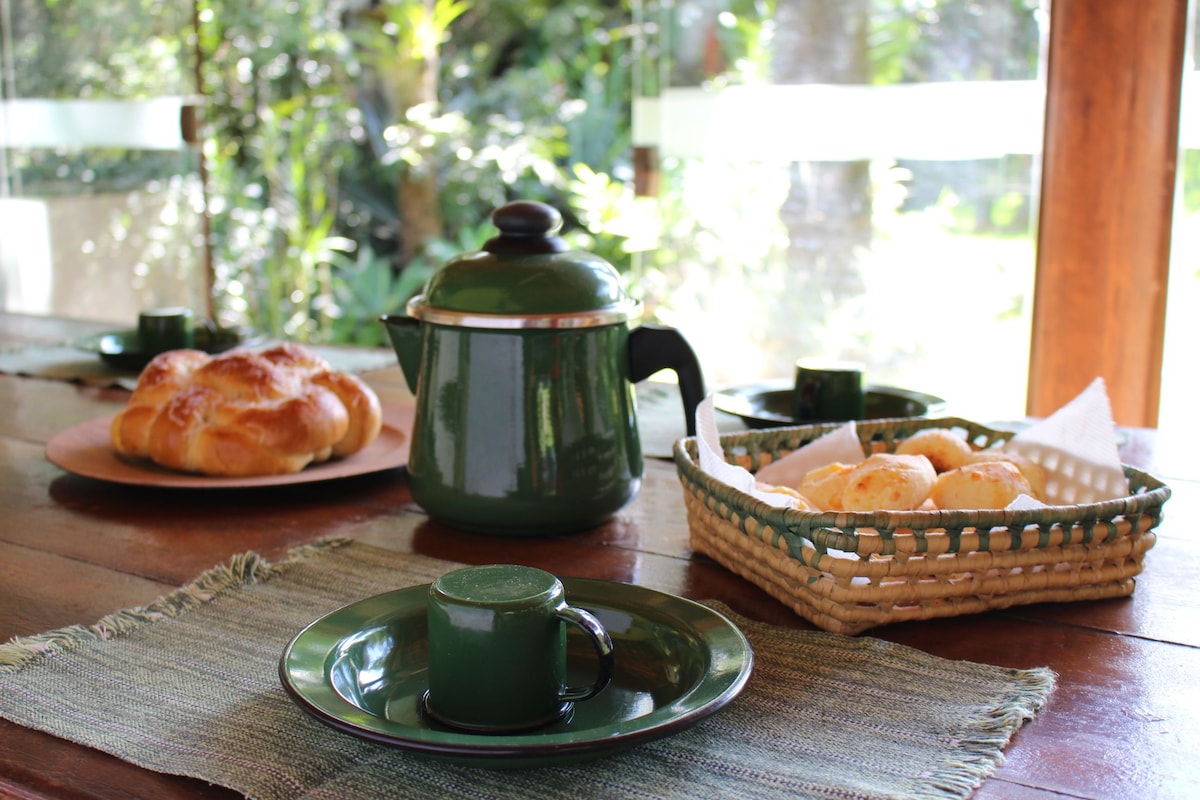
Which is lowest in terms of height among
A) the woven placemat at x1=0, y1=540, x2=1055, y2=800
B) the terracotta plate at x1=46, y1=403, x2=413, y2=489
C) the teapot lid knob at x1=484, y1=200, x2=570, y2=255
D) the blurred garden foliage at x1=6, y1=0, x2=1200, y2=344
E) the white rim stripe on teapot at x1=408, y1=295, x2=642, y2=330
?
the woven placemat at x1=0, y1=540, x2=1055, y2=800

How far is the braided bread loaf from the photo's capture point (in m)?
1.01

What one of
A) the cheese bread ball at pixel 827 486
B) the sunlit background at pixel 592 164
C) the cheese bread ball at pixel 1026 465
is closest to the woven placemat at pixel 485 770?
the cheese bread ball at pixel 827 486

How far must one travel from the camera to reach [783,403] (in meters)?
1.26

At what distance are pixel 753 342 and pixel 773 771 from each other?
9.12 feet

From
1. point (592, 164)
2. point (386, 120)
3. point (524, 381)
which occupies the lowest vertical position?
point (524, 381)

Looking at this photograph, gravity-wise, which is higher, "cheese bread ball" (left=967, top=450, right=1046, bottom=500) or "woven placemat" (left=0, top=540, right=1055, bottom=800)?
"cheese bread ball" (left=967, top=450, right=1046, bottom=500)

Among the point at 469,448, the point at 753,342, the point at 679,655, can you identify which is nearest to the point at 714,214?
the point at 753,342

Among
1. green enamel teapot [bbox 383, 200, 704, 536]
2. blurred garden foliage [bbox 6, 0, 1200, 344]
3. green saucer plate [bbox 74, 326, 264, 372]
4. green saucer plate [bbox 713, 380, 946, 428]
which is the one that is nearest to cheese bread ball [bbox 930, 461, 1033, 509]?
green enamel teapot [bbox 383, 200, 704, 536]

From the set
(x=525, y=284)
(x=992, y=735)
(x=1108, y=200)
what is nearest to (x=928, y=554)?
(x=992, y=735)

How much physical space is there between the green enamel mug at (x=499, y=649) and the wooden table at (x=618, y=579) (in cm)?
12

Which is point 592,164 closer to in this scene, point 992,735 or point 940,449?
point 940,449

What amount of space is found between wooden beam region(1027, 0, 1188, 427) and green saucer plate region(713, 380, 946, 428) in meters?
1.36

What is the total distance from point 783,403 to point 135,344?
39.6 inches

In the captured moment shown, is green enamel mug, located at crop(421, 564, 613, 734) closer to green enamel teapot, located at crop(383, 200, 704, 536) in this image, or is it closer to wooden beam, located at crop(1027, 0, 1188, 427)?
green enamel teapot, located at crop(383, 200, 704, 536)
